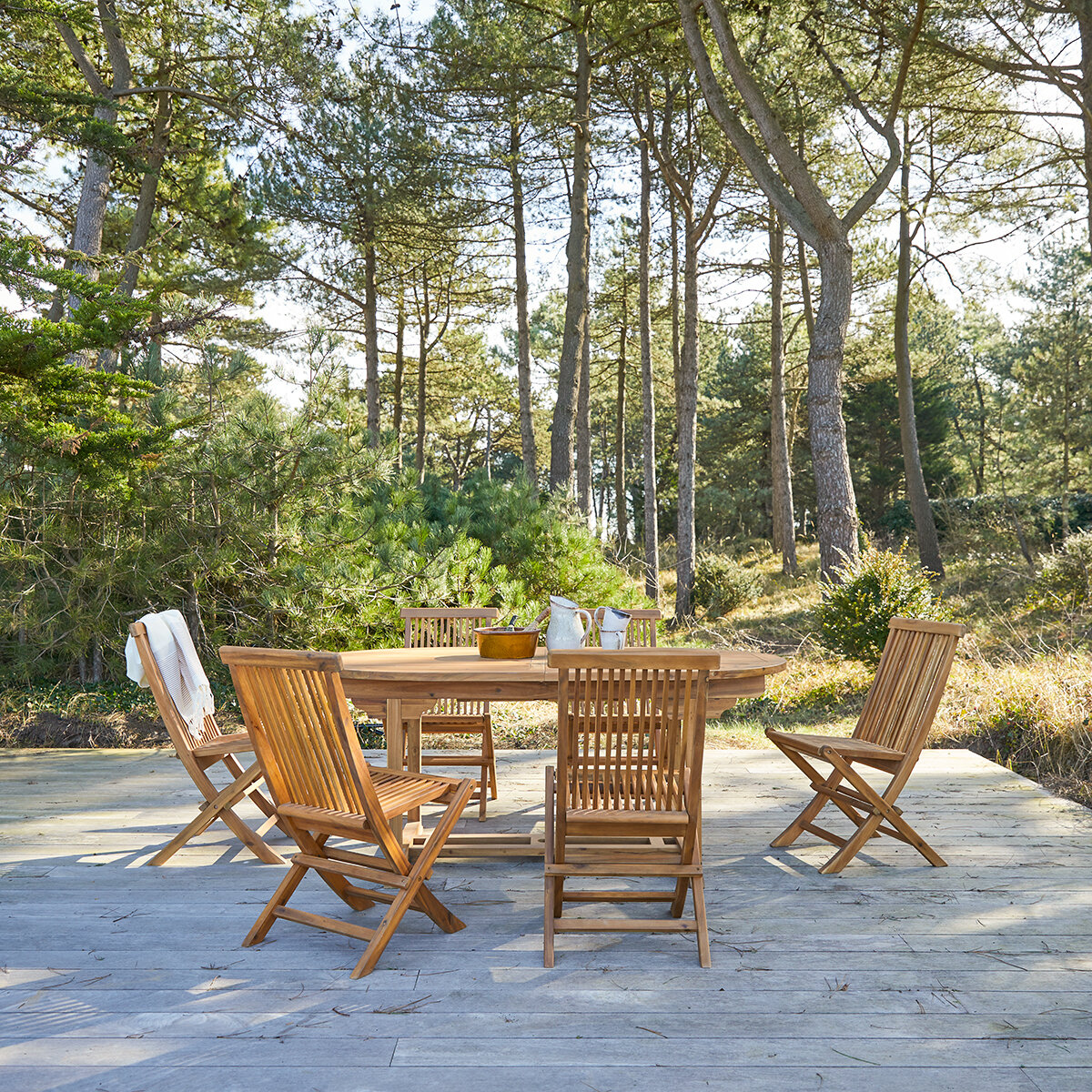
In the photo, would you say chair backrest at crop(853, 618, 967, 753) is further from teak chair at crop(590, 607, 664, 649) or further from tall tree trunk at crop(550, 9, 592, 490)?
tall tree trunk at crop(550, 9, 592, 490)

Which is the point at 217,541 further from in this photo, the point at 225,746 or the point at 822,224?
the point at 822,224

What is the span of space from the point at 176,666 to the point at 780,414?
1489 cm

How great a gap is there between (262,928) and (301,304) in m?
14.2

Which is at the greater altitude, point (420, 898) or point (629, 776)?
point (629, 776)

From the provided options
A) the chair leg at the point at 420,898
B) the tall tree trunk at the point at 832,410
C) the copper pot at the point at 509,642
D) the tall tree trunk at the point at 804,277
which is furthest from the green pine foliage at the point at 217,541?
the tall tree trunk at the point at 804,277

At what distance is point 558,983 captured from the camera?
2543 mm

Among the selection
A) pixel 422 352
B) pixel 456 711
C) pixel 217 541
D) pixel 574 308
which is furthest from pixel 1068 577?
pixel 422 352

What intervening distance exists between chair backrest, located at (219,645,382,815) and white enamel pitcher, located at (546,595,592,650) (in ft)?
3.55

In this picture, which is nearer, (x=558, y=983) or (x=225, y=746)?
(x=558, y=983)

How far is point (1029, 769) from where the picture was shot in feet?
17.6

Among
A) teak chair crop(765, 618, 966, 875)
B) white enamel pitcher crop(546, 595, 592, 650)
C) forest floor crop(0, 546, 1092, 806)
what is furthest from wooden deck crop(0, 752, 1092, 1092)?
forest floor crop(0, 546, 1092, 806)

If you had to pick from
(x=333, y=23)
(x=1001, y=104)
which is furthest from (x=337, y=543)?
(x=1001, y=104)

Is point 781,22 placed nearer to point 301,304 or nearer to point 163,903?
point 301,304

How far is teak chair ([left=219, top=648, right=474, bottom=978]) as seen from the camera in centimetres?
256
